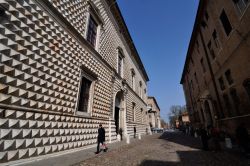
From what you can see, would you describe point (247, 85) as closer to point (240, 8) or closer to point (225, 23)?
point (240, 8)

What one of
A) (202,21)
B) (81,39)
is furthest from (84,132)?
(202,21)

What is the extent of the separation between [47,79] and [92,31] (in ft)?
17.5

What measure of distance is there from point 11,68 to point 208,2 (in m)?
14.3

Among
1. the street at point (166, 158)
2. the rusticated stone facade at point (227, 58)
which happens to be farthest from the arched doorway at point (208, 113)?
the street at point (166, 158)

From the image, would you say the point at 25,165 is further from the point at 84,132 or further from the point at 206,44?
the point at 206,44

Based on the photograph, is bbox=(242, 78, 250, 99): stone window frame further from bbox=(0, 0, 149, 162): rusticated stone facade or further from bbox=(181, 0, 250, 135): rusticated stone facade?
bbox=(0, 0, 149, 162): rusticated stone facade

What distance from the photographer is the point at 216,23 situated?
35.9ft

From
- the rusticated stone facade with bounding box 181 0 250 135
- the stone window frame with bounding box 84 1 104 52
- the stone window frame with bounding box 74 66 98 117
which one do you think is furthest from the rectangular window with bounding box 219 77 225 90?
the stone window frame with bounding box 84 1 104 52

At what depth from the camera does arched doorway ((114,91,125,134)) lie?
13266 mm

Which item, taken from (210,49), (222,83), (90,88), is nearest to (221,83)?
(222,83)

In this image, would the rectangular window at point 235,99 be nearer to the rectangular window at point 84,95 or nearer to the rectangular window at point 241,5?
the rectangular window at point 241,5

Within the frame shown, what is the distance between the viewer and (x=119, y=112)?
44.8 ft

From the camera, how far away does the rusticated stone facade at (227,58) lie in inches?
312

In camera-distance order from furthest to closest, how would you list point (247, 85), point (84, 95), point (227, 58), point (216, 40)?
point (216, 40), point (227, 58), point (247, 85), point (84, 95)
